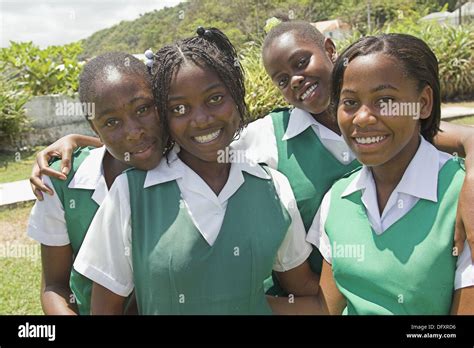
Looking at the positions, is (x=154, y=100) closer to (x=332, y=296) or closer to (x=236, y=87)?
(x=236, y=87)

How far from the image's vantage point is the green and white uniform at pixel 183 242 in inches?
55.8

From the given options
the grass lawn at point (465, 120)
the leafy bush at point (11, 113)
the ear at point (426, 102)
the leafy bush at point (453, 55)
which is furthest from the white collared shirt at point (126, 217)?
the leafy bush at point (453, 55)

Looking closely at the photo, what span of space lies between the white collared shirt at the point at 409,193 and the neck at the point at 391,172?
0.02m

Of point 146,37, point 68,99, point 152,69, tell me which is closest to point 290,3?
point 146,37

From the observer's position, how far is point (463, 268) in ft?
4.29

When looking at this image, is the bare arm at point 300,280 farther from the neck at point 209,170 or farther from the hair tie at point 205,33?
the hair tie at point 205,33

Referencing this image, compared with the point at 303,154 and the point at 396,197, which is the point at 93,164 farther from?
the point at 396,197

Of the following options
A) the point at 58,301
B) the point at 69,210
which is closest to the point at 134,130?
the point at 69,210

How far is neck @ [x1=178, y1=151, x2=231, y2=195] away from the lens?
5.01 ft

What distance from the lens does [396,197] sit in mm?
1438

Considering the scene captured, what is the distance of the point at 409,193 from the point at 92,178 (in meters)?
0.92

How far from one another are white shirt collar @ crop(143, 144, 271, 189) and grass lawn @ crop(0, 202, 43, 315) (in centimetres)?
191
